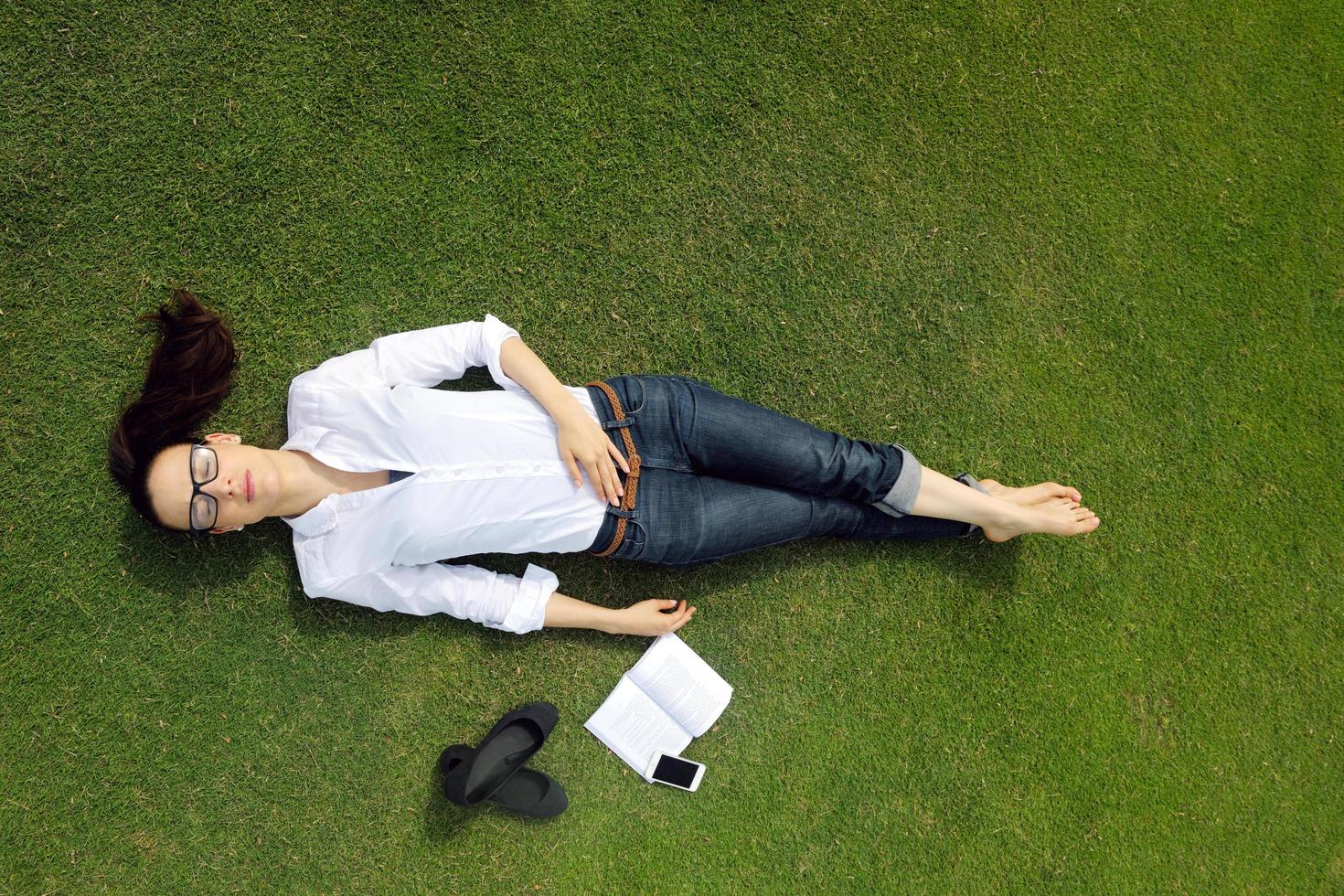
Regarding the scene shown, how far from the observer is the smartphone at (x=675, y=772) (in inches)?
143

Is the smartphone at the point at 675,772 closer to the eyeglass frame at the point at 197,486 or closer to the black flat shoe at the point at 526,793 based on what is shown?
the black flat shoe at the point at 526,793

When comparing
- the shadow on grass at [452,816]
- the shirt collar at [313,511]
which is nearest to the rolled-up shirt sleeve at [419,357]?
the shirt collar at [313,511]

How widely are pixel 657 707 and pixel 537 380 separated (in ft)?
6.04

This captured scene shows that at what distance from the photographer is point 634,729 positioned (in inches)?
145

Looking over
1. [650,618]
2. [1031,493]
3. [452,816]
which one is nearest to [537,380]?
[650,618]

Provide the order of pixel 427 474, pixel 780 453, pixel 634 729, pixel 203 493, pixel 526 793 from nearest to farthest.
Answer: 1. pixel 203 493
2. pixel 427 474
3. pixel 780 453
4. pixel 526 793
5. pixel 634 729

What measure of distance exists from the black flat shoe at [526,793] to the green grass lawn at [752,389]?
0.11 meters

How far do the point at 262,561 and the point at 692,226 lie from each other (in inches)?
109

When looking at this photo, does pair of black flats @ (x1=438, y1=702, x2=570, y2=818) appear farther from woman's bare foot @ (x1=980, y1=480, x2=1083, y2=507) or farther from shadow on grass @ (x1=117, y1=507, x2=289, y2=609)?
woman's bare foot @ (x1=980, y1=480, x2=1083, y2=507)

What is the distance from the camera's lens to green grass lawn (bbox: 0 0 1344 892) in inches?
137

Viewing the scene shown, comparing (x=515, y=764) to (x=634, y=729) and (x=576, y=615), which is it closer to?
(x=634, y=729)

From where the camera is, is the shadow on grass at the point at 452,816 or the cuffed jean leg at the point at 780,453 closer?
the cuffed jean leg at the point at 780,453

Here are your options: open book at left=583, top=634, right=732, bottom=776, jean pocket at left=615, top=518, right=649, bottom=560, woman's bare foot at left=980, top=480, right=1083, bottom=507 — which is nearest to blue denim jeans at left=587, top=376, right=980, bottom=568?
jean pocket at left=615, top=518, right=649, bottom=560

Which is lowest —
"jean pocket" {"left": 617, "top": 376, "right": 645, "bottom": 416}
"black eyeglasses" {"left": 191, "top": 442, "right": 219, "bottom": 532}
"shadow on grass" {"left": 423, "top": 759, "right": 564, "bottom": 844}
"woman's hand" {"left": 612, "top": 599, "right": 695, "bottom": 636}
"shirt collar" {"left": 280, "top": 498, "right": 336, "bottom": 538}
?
"shadow on grass" {"left": 423, "top": 759, "right": 564, "bottom": 844}
